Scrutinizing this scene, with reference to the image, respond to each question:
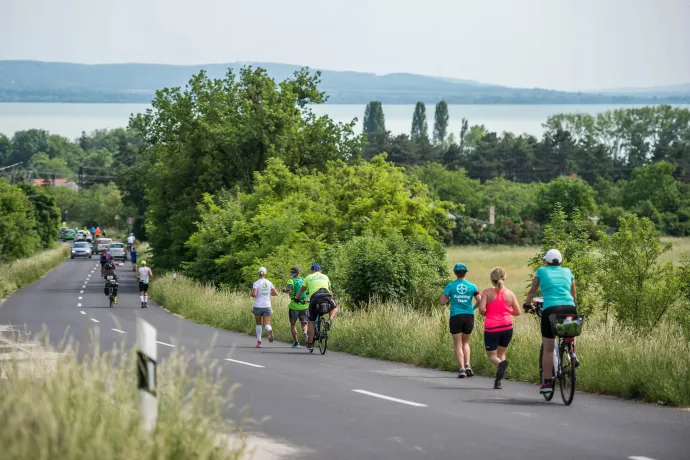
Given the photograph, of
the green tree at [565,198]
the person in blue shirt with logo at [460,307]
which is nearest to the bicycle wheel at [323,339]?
the person in blue shirt with logo at [460,307]

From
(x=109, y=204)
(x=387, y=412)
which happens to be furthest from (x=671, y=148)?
(x=387, y=412)

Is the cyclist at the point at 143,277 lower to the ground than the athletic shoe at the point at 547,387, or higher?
lower

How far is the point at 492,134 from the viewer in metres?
175

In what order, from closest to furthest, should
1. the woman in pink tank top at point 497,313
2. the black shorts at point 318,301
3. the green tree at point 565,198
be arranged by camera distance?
the woman in pink tank top at point 497,313 < the black shorts at point 318,301 < the green tree at point 565,198

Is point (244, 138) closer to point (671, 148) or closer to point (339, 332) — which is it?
point (339, 332)

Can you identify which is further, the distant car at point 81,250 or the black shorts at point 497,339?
the distant car at point 81,250

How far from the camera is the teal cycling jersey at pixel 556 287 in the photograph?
44.1ft

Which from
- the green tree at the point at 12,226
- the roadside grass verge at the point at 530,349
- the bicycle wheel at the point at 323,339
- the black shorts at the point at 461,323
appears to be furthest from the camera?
the green tree at the point at 12,226

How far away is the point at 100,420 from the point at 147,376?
0.58 meters

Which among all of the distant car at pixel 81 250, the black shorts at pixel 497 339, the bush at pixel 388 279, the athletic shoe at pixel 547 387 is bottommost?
the distant car at pixel 81 250

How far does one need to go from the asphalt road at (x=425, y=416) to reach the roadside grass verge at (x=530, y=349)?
41 centimetres

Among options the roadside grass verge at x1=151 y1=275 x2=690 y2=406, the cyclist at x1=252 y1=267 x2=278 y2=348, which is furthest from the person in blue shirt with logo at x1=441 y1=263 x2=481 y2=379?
the cyclist at x1=252 y1=267 x2=278 y2=348

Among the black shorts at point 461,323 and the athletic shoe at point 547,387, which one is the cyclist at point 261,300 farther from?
the athletic shoe at point 547,387

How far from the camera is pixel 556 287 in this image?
44.1 ft
